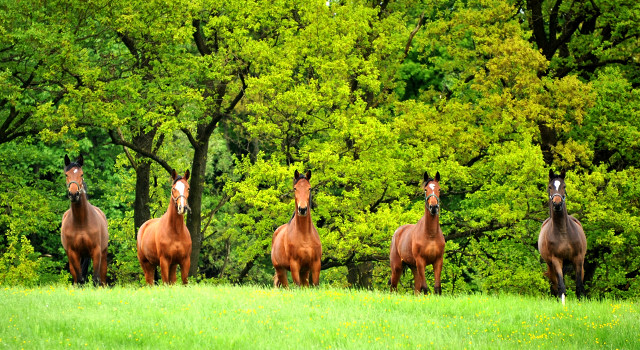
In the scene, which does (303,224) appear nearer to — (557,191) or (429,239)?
(429,239)

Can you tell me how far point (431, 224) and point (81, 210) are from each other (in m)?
7.86

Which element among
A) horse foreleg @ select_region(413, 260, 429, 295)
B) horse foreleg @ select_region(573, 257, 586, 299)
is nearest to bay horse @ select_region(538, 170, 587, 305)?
horse foreleg @ select_region(573, 257, 586, 299)

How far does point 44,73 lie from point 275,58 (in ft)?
27.6

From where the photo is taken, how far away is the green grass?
1110 centimetres

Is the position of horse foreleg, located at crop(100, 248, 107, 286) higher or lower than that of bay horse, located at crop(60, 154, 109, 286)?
lower

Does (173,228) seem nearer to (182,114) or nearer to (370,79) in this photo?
(182,114)

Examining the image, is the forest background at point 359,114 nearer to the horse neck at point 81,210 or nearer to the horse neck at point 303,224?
the horse neck at point 303,224

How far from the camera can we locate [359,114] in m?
28.3

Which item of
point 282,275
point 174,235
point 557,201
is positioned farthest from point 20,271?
point 557,201

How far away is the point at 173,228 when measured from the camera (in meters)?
17.5

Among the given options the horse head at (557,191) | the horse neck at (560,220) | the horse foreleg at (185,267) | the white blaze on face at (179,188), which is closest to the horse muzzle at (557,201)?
the horse head at (557,191)

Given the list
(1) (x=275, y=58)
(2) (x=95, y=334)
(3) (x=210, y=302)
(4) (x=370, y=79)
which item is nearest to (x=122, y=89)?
(1) (x=275, y=58)

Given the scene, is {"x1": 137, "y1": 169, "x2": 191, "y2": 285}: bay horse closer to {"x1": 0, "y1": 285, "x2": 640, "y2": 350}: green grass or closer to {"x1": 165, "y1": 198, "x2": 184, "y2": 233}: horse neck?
{"x1": 165, "y1": 198, "x2": 184, "y2": 233}: horse neck

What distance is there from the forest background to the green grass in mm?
10491
